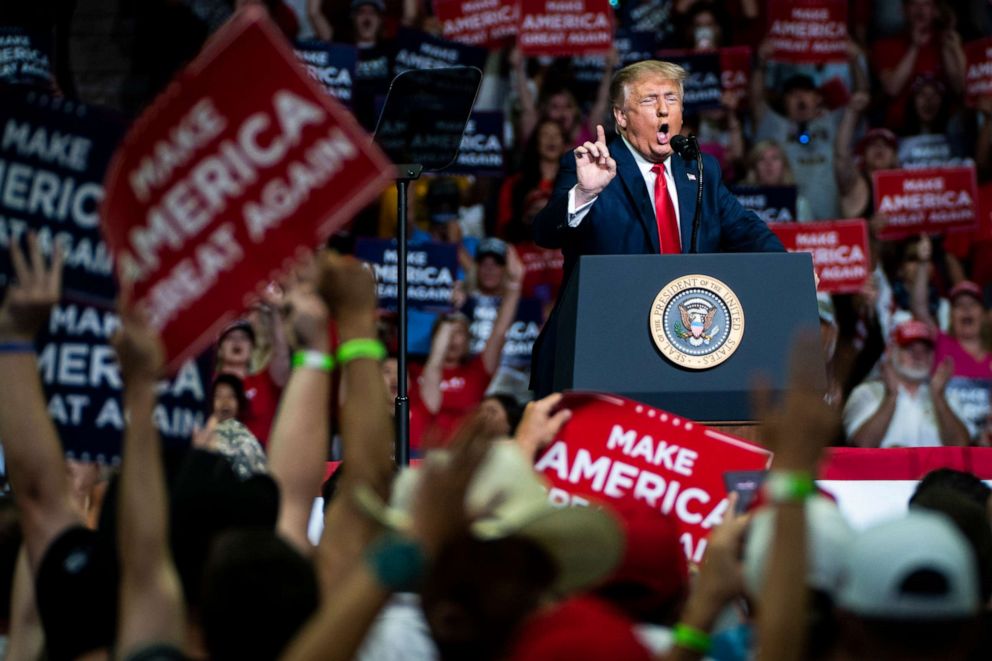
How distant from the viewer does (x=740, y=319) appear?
14.3 ft

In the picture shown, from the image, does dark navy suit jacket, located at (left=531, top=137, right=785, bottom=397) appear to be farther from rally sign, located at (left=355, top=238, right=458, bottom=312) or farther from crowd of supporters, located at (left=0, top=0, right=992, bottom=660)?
rally sign, located at (left=355, top=238, right=458, bottom=312)

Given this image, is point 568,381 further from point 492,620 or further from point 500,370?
point 500,370

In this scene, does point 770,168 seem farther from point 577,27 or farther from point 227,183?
point 227,183

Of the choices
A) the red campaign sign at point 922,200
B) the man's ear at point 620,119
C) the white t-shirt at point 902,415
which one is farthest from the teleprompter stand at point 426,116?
the red campaign sign at point 922,200

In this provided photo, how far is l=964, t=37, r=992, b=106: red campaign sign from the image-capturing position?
9453 mm

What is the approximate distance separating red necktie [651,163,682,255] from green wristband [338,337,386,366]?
2.43 meters

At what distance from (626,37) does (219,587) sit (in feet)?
27.4

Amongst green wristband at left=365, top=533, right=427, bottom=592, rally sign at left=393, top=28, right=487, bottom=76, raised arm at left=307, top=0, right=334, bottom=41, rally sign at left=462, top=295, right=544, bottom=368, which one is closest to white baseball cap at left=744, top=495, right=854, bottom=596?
green wristband at left=365, top=533, right=427, bottom=592

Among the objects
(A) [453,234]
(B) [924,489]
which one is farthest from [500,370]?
(B) [924,489]

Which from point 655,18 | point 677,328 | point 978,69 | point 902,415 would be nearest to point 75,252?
point 677,328

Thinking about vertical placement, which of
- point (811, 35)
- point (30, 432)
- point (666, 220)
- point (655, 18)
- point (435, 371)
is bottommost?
point (435, 371)

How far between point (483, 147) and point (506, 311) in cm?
122

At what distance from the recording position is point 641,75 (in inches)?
204

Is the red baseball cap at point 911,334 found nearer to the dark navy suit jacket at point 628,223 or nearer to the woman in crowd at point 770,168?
the woman in crowd at point 770,168
